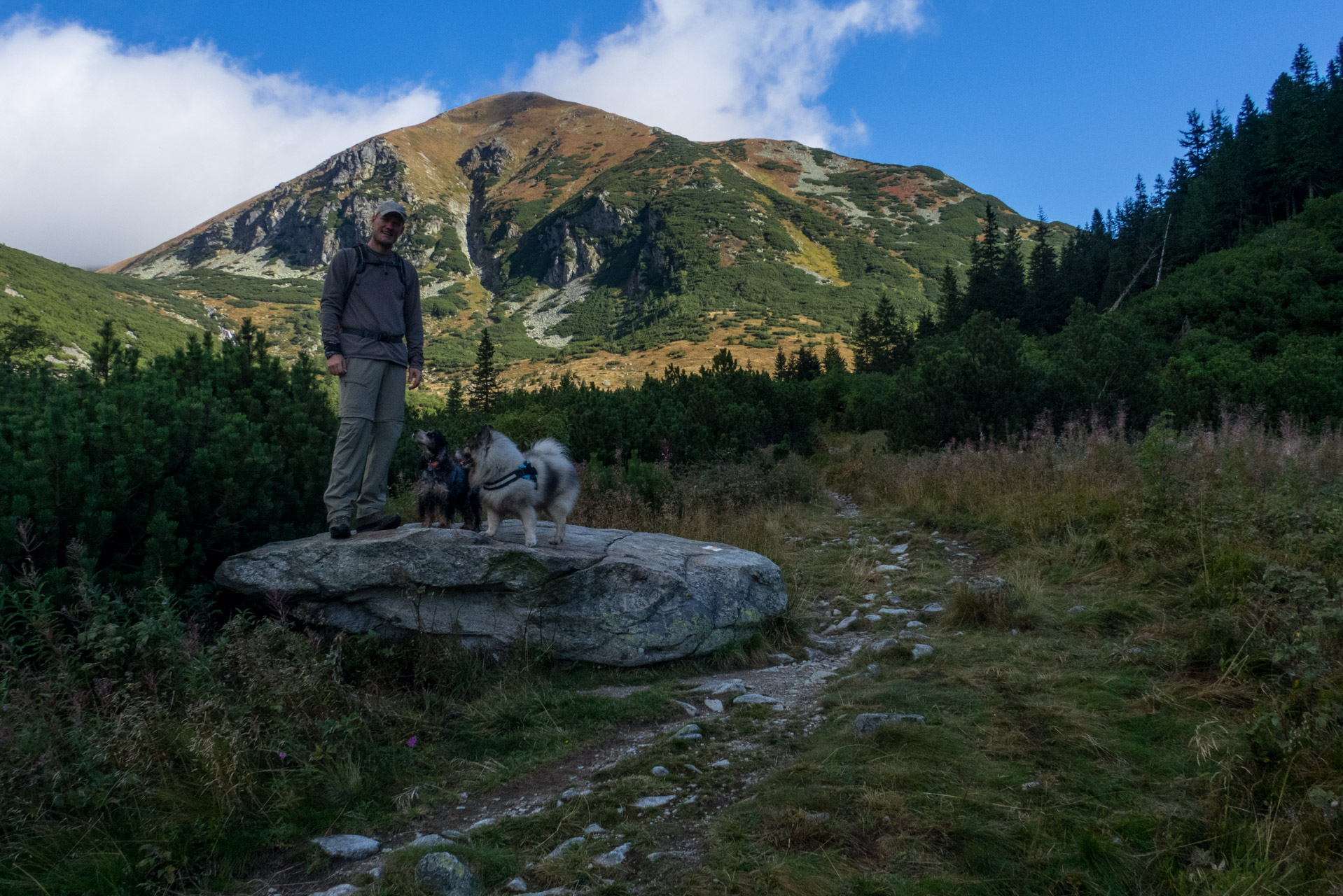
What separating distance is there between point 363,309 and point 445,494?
5.62ft

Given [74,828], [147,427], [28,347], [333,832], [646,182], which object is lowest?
[333,832]

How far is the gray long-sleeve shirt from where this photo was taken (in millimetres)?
5559

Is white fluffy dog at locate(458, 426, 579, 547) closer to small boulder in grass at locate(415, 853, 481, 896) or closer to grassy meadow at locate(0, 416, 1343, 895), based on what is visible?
grassy meadow at locate(0, 416, 1343, 895)

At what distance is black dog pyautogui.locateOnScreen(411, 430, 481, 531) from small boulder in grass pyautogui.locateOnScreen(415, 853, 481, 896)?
11.6 ft

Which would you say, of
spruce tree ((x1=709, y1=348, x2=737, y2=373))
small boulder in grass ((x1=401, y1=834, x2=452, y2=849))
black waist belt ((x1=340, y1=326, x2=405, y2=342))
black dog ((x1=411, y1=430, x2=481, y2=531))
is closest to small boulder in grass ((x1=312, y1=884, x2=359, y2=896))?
small boulder in grass ((x1=401, y1=834, x2=452, y2=849))

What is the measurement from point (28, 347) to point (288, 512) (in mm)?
10139

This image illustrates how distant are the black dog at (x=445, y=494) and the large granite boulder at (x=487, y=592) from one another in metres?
0.35

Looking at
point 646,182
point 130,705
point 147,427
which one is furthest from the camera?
point 646,182

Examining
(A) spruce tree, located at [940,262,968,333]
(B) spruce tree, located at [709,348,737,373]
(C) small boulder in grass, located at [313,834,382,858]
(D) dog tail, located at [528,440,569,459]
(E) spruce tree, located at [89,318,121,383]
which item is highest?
(A) spruce tree, located at [940,262,968,333]

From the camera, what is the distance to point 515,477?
5.73 metres

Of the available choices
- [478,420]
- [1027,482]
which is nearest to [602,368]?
[478,420]

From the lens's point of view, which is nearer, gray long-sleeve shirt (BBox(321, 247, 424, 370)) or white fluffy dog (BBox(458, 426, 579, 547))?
gray long-sleeve shirt (BBox(321, 247, 424, 370))

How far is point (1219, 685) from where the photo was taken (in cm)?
390

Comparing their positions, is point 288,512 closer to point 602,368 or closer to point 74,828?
point 74,828
